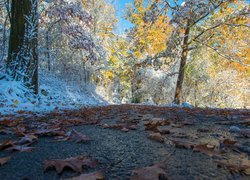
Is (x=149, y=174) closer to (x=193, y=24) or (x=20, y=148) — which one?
(x=20, y=148)

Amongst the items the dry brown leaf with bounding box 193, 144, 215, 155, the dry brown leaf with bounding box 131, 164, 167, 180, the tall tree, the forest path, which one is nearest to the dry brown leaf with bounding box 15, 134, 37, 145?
the forest path

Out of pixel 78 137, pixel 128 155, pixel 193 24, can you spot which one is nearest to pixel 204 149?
pixel 128 155

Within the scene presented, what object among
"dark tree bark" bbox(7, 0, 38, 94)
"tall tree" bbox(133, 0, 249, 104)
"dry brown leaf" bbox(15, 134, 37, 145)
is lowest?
"dry brown leaf" bbox(15, 134, 37, 145)

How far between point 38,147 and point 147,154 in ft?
2.12

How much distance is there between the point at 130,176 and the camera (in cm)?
85

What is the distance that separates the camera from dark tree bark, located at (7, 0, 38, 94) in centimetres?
505

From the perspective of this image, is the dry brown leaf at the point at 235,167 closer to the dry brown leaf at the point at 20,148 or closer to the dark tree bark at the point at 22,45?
the dry brown leaf at the point at 20,148

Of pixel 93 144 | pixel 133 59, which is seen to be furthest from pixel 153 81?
pixel 93 144

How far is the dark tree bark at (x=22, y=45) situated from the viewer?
5.05 metres

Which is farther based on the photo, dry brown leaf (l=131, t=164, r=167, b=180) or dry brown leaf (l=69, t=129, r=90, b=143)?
dry brown leaf (l=69, t=129, r=90, b=143)

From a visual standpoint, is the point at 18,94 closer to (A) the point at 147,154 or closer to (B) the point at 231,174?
(A) the point at 147,154

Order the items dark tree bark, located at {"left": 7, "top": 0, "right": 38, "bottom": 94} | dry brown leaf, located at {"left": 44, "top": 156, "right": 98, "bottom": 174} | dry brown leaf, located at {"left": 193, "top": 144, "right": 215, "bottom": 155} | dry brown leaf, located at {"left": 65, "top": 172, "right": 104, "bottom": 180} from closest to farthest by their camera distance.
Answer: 1. dry brown leaf, located at {"left": 65, "top": 172, "right": 104, "bottom": 180}
2. dry brown leaf, located at {"left": 44, "top": 156, "right": 98, "bottom": 174}
3. dry brown leaf, located at {"left": 193, "top": 144, "right": 215, "bottom": 155}
4. dark tree bark, located at {"left": 7, "top": 0, "right": 38, "bottom": 94}

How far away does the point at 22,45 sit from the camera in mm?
5078

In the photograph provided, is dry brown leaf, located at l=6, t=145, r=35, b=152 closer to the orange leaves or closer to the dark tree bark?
the orange leaves
